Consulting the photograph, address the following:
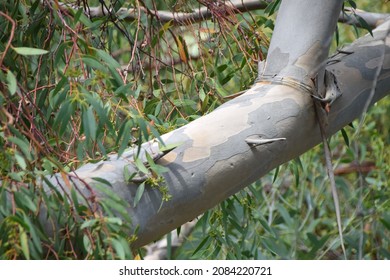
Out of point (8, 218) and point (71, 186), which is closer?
point (8, 218)

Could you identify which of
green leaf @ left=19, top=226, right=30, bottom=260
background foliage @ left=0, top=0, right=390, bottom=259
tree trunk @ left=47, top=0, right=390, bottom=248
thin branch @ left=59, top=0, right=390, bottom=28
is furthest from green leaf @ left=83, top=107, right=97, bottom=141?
thin branch @ left=59, top=0, right=390, bottom=28

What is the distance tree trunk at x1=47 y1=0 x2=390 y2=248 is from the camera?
1.47 meters

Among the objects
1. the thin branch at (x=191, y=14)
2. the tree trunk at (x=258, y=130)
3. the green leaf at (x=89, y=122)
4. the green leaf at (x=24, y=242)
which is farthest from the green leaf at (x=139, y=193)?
the thin branch at (x=191, y=14)

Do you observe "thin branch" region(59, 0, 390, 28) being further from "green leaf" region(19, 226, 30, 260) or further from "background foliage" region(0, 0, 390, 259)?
"green leaf" region(19, 226, 30, 260)

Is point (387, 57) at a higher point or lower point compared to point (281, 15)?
lower

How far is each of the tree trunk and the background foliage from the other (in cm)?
7

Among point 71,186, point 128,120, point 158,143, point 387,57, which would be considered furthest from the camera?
point 387,57

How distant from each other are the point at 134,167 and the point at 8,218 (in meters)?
0.33

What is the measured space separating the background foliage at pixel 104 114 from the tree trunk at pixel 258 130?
0.07 metres

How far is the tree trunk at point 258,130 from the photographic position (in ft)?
4.82

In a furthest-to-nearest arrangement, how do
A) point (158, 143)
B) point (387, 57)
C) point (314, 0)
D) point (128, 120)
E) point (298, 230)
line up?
point (298, 230), point (387, 57), point (314, 0), point (158, 143), point (128, 120)

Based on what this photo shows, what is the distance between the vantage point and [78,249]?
→ 53.1 inches
